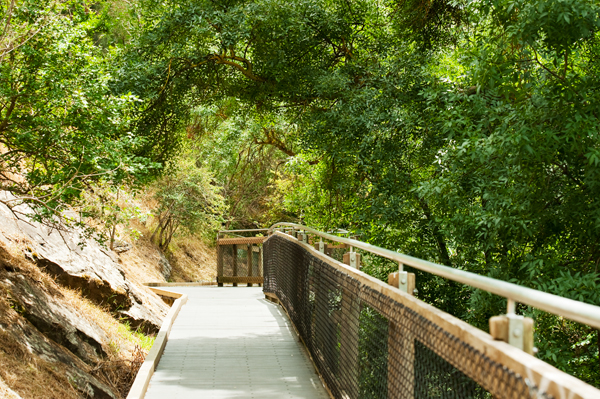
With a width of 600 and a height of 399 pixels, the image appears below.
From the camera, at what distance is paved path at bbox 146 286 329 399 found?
5.49 metres

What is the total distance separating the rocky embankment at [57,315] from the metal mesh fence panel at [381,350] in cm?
Answer: 288

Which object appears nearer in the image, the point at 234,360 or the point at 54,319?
the point at 234,360

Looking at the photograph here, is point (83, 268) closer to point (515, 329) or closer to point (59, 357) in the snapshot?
point (59, 357)

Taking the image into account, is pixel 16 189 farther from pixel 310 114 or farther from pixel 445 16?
pixel 445 16

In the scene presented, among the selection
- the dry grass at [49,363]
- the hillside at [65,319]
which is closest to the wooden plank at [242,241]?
the hillside at [65,319]

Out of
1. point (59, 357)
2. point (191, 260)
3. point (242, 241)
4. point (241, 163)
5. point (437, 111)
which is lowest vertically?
point (191, 260)

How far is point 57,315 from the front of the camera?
27.1ft

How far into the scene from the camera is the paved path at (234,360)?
5.49m

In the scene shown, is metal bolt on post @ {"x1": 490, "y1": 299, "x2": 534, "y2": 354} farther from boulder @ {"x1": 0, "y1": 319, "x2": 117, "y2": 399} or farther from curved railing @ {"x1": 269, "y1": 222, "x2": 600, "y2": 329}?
boulder @ {"x1": 0, "y1": 319, "x2": 117, "y2": 399}

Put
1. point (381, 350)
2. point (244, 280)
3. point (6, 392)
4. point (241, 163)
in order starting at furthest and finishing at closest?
1. point (241, 163)
2. point (244, 280)
3. point (6, 392)
4. point (381, 350)

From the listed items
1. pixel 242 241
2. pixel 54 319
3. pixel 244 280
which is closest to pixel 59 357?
pixel 54 319

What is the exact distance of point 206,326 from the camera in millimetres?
8812

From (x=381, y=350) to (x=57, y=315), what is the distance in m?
6.03

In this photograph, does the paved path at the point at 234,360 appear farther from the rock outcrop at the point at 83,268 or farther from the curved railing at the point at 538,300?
the curved railing at the point at 538,300
